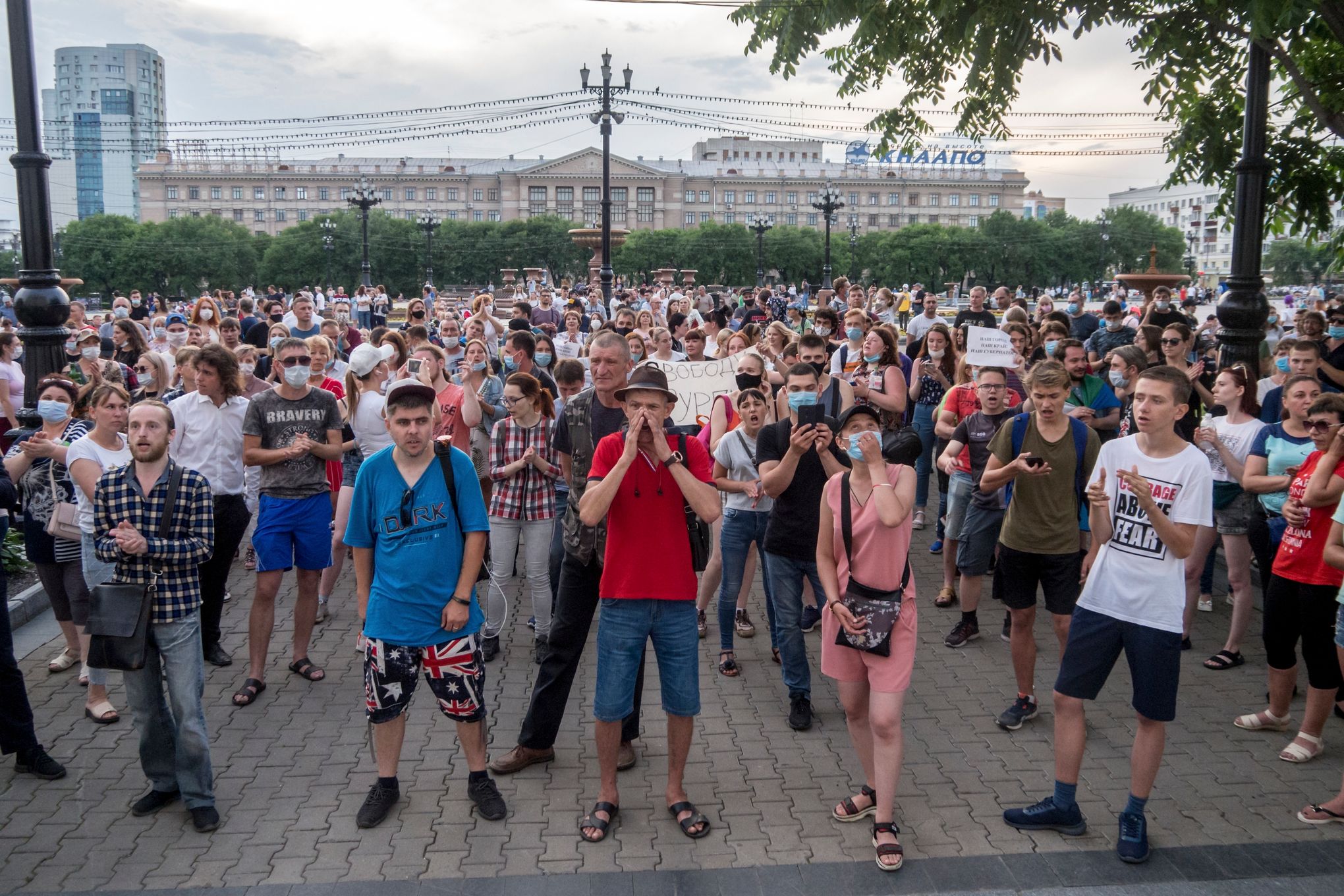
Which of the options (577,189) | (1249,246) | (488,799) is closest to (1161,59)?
(1249,246)

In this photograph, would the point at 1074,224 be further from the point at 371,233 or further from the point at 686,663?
Result: the point at 686,663

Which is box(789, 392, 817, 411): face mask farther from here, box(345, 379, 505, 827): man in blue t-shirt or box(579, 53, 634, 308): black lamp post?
box(579, 53, 634, 308): black lamp post

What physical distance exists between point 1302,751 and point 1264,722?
14.4 inches

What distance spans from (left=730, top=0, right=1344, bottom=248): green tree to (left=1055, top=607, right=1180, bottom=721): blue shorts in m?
3.69

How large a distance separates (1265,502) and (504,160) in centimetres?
12864

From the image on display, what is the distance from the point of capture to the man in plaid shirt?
4.60 meters

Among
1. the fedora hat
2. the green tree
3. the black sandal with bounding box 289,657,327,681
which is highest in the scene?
the green tree

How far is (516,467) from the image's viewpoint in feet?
A: 21.3

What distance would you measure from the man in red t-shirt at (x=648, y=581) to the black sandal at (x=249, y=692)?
250cm

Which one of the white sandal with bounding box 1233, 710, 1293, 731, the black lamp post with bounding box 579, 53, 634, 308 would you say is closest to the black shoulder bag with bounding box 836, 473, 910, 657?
the white sandal with bounding box 1233, 710, 1293, 731

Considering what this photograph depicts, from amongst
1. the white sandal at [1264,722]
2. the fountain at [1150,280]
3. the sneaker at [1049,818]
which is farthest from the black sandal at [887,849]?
the fountain at [1150,280]

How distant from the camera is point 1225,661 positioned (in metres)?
6.53

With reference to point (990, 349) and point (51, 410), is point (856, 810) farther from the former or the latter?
point (51, 410)

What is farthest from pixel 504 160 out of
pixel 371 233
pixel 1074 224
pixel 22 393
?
pixel 22 393
